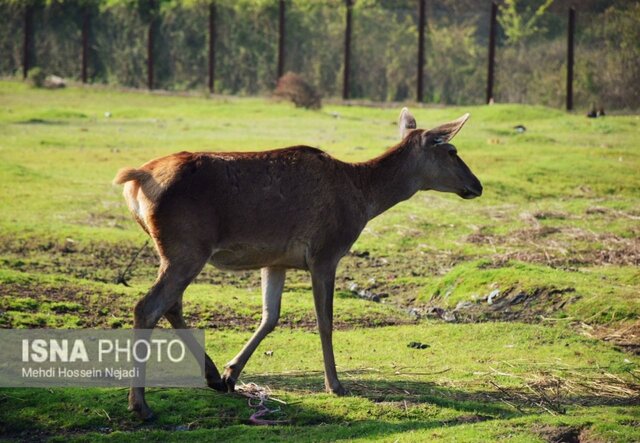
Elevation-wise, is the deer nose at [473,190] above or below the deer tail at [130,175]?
below

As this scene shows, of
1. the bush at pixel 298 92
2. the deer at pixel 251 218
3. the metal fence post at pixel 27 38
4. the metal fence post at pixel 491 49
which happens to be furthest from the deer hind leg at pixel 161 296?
the metal fence post at pixel 27 38

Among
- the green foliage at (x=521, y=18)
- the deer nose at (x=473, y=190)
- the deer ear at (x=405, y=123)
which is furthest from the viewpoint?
the green foliage at (x=521, y=18)

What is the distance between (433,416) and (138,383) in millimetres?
2254

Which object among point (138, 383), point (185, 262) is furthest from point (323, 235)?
point (138, 383)

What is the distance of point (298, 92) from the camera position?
35.5 m

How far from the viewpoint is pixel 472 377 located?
36.5 feet

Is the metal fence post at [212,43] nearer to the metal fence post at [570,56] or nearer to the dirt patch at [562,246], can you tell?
the metal fence post at [570,56]

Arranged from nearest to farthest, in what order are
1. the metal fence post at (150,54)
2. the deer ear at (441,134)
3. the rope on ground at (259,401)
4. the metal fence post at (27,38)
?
the rope on ground at (259,401), the deer ear at (441,134), the metal fence post at (150,54), the metal fence post at (27,38)

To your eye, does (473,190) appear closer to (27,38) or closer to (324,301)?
(324,301)

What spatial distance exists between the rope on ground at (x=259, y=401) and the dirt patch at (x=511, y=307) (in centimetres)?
441

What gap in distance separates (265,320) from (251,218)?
3.27 feet

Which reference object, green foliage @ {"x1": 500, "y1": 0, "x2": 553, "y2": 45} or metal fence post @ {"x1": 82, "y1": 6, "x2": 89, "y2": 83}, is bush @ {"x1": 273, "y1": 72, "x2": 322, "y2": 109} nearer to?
metal fence post @ {"x1": 82, "y1": 6, "x2": 89, "y2": 83}

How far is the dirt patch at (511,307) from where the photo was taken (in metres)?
14.0

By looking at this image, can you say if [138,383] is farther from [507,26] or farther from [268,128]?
[507,26]
